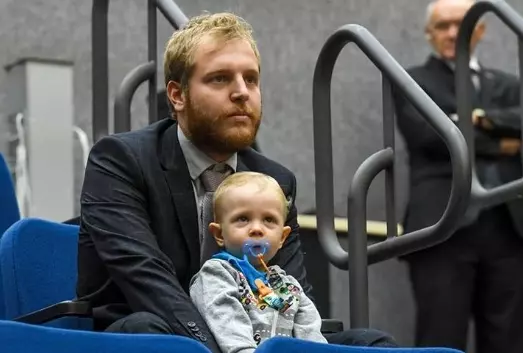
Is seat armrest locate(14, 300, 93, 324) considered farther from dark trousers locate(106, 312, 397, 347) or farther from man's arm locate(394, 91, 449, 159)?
man's arm locate(394, 91, 449, 159)

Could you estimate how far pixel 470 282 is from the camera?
12.2ft

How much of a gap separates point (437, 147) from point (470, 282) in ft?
1.23

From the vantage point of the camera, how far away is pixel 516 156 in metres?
3.85

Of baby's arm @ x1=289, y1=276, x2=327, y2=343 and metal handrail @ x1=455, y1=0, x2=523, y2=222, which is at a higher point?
metal handrail @ x1=455, y1=0, x2=523, y2=222

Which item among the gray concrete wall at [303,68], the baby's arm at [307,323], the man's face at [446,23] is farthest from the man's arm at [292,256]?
the gray concrete wall at [303,68]

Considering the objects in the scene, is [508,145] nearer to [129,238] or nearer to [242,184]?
[242,184]

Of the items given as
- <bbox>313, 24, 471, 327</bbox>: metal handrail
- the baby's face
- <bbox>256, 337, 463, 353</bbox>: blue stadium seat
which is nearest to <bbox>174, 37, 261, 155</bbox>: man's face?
the baby's face

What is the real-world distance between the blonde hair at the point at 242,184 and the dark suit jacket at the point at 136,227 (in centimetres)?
6

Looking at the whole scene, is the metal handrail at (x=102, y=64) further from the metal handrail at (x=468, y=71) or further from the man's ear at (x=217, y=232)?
the man's ear at (x=217, y=232)

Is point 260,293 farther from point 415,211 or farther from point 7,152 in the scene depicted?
point 7,152

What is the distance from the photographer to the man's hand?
3.75m

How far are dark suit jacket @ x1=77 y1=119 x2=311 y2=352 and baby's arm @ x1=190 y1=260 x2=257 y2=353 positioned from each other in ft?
0.12

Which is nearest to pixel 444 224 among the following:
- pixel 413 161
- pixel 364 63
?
pixel 413 161

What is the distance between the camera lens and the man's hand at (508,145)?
12.3 ft
